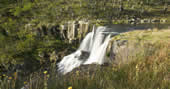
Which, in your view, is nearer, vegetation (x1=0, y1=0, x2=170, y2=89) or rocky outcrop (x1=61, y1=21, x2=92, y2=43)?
vegetation (x1=0, y1=0, x2=170, y2=89)

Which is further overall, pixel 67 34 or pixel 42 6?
pixel 42 6

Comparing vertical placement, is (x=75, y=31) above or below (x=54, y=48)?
above

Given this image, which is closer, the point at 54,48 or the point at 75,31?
the point at 54,48

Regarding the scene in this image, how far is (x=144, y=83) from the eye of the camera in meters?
2.70

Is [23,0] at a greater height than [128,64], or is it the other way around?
Result: [23,0]

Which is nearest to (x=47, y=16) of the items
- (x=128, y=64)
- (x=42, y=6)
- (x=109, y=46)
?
(x=42, y=6)

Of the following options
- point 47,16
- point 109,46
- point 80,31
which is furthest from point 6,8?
point 109,46

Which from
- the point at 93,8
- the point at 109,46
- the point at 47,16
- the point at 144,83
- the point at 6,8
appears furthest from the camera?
the point at 93,8

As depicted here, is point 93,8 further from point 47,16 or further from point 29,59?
point 29,59

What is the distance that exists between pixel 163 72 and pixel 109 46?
969cm

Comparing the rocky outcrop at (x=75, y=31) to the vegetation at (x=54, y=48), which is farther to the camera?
the rocky outcrop at (x=75, y=31)

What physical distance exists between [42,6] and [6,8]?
1064cm

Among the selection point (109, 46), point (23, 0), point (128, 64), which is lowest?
point (109, 46)

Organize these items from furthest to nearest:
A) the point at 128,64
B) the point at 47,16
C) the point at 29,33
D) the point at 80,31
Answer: the point at 47,16
the point at 29,33
the point at 80,31
the point at 128,64
